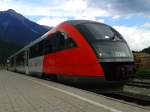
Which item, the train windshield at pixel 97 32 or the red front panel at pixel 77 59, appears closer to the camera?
the red front panel at pixel 77 59

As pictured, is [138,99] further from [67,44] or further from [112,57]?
[67,44]

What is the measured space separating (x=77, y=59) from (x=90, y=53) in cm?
91

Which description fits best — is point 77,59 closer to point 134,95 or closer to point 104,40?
point 104,40

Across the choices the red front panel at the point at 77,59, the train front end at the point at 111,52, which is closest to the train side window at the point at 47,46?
the red front panel at the point at 77,59

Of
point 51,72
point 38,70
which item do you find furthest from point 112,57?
point 38,70

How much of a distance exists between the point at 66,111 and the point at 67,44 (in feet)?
29.0

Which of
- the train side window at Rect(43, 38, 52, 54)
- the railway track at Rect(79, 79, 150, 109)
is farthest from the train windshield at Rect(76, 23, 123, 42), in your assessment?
the train side window at Rect(43, 38, 52, 54)

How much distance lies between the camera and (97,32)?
1645cm

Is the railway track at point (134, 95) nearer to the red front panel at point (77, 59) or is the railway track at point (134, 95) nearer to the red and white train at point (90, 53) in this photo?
the red and white train at point (90, 53)

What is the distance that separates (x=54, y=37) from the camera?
64.6 ft

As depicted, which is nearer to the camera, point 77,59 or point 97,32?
point 77,59

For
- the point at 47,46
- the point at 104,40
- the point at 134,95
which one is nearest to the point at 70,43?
the point at 104,40

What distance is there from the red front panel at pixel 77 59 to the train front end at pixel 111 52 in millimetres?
210

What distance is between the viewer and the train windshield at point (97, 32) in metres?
16.1
